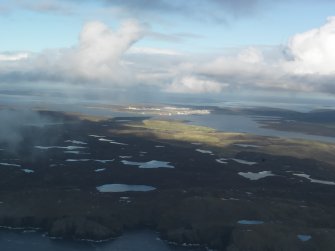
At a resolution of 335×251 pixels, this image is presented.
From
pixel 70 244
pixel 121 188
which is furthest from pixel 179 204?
pixel 70 244

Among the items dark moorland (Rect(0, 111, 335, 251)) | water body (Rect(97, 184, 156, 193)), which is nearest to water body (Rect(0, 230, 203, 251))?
dark moorland (Rect(0, 111, 335, 251))

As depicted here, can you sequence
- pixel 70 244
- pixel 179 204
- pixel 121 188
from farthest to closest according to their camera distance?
pixel 121 188 → pixel 179 204 → pixel 70 244

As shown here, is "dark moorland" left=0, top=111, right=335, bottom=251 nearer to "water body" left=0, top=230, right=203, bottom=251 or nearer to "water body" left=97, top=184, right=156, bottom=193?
"water body" left=97, top=184, right=156, bottom=193

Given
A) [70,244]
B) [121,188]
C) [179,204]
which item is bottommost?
[70,244]

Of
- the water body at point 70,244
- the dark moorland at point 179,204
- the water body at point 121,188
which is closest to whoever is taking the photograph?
the water body at point 70,244

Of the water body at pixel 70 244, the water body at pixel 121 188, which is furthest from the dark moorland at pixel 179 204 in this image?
the water body at pixel 70 244

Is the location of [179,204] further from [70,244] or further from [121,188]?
[70,244]

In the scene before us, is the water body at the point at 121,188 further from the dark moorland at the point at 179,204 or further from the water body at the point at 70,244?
the water body at the point at 70,244

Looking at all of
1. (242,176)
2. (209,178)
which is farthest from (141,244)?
(242,176)

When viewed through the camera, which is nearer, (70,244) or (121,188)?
(70,244)

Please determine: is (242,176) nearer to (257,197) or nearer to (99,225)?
(257,197)
